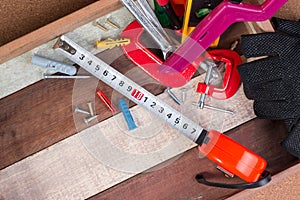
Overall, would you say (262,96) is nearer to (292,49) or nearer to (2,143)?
(292,49)

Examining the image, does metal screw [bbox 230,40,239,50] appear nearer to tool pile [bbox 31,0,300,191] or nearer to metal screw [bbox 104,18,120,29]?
tool pile [bbox 31,0,300,191]

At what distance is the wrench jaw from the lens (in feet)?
2.60

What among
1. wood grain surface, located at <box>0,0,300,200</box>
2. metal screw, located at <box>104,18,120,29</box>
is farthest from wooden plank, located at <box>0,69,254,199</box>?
metal screw, located at <box>104,18,120,29</box>

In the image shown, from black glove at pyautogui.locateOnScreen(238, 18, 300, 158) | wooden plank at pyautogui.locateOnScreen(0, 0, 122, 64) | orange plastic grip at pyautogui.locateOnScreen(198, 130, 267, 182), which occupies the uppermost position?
wooden plank at pyautogui.locateOnScreen(0, 0, 122, 64)

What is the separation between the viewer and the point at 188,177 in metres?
0.79

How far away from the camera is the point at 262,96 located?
76 cm

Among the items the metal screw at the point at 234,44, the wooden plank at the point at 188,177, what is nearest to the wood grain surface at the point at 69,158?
the wooden plank at the point at 188,177

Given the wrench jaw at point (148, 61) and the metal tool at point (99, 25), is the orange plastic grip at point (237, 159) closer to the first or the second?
the wrench jaw at point (148, 61)

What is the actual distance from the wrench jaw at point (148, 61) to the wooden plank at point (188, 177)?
11 centimetres

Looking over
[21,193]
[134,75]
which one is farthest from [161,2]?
[21,193]

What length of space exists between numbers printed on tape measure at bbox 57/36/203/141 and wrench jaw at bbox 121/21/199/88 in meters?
0.03

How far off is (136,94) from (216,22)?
0.53 ft

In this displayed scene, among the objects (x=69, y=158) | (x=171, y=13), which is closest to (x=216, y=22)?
(x=171, y=13)

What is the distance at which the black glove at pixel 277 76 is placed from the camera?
0.74 metres
